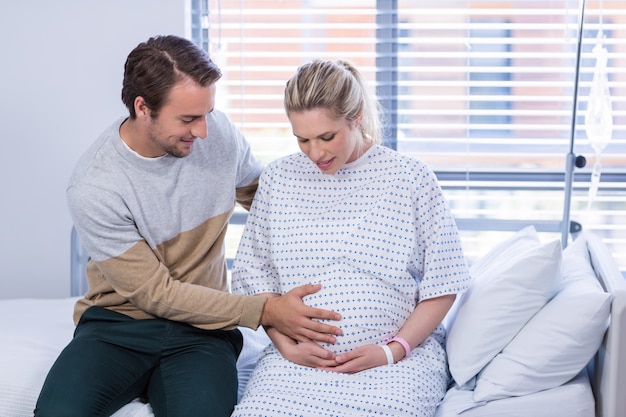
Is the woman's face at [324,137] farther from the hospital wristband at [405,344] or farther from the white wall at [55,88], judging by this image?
the white wall at [55,88]

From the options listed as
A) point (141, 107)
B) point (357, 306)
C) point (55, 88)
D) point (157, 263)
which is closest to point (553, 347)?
point (357, 306)

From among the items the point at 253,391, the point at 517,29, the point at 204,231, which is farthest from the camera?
the point at 517,29

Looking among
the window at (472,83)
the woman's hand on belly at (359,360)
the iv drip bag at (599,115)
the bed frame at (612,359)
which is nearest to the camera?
the bed frame at (612,359)

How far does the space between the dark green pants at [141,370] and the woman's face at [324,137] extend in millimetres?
501

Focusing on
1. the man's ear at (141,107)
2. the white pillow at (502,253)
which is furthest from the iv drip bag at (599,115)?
the man's ear at (141,107)

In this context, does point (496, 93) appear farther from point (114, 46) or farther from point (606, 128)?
point (114, 46)

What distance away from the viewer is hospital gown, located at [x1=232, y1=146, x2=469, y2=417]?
1818 millimetres

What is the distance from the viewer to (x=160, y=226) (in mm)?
1942

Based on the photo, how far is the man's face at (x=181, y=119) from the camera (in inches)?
72.6

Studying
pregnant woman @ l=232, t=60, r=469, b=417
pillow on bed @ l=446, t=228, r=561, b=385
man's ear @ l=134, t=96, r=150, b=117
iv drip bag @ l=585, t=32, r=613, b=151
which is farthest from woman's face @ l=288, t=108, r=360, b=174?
iv drip bag @ l=585, t=32, r=613, b=151

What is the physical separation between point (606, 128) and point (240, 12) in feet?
4.35

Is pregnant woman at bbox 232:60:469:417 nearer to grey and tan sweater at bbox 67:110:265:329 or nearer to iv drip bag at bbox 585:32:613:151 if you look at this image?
grey and tan sweater at bbox 67:110:265:329

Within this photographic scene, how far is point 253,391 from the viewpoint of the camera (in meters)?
1.75

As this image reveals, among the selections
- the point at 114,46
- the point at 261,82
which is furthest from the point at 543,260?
the point at 114,46
